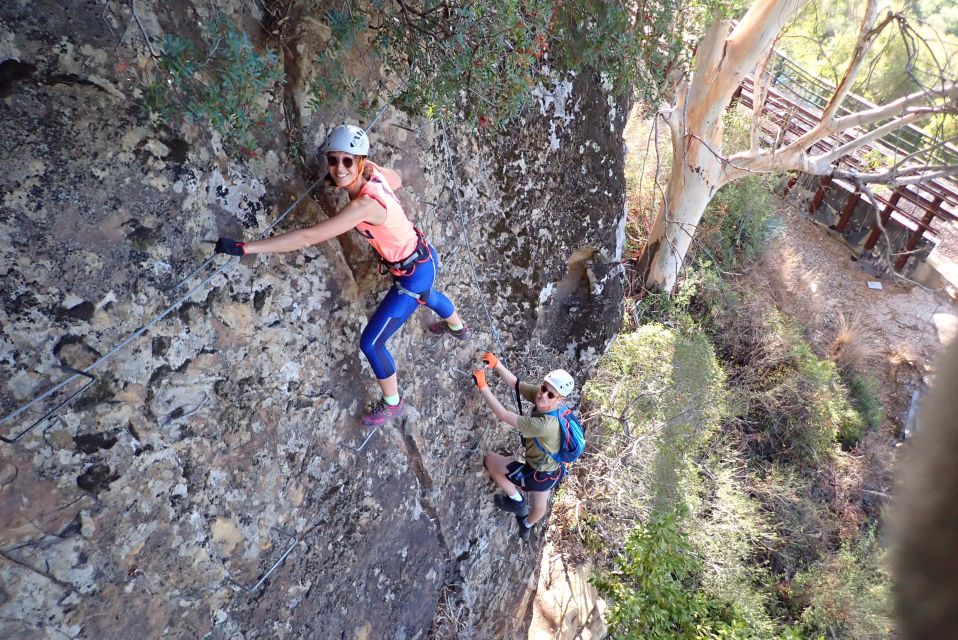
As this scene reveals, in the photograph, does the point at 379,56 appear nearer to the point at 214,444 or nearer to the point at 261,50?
the point at 261,50

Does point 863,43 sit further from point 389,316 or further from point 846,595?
point 846,595

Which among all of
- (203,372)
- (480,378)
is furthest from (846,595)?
(203,372)

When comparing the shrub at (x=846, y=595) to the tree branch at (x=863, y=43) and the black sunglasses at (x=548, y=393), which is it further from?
the black sunglasses at (x=548, y=393)

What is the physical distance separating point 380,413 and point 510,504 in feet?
7.15

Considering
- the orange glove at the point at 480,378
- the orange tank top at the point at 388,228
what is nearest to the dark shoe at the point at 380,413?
the orange glove at the point at 480,378

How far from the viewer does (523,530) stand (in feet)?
19.9

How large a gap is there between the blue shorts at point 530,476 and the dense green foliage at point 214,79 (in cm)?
361

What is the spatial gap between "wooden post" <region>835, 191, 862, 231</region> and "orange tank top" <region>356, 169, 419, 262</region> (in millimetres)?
14609

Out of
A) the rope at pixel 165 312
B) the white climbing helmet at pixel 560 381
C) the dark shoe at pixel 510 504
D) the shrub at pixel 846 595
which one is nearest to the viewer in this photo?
the rope at pixel 165 312

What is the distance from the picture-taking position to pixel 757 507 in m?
9.69

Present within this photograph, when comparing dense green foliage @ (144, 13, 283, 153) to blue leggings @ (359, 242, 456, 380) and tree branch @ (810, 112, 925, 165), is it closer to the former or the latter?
blue leggings @ (359, 242, 456, 380)

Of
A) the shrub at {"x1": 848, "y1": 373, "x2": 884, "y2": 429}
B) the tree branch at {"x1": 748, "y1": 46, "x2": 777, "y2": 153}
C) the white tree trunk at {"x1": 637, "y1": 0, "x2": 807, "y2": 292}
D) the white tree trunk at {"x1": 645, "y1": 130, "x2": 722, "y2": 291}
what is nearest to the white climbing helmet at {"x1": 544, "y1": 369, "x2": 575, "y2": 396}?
the white tree trunk at {"x1": 637, "y1": 0, "x2": 807, "y2": 292}

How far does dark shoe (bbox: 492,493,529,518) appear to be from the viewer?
18.3 ft

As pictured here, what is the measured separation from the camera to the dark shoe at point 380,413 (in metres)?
4.05
